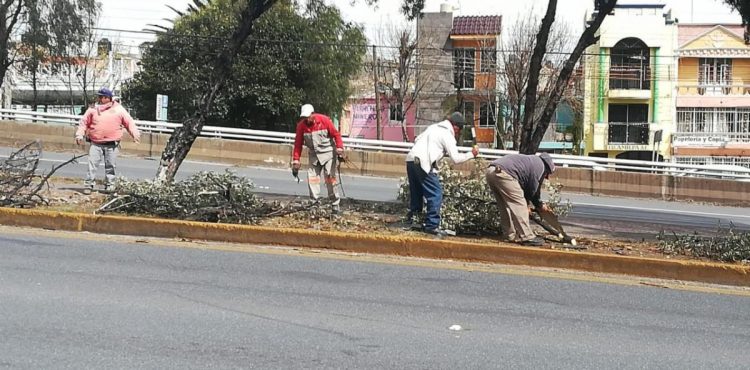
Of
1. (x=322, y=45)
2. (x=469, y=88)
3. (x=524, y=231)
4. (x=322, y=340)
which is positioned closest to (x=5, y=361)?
(x=322, y=340)

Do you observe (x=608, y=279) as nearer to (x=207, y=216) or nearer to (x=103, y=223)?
(x=207, y=216)

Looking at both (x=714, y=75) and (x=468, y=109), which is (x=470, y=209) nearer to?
(x=468, y=109)

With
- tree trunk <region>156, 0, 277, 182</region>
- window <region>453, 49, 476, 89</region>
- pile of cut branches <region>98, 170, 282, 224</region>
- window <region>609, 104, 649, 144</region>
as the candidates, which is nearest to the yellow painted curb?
pile of cut branches <region>98, 170, 282, 224</region>

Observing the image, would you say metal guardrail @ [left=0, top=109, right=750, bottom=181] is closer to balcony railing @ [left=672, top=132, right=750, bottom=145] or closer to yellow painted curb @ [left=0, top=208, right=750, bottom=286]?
yellow painted curb @ [left=0, top=208, right=750, bottom=286]

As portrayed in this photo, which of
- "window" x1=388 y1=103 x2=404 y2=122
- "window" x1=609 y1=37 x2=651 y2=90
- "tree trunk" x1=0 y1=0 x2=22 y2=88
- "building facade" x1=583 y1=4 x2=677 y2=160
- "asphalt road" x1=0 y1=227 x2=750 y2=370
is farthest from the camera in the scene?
"window" x1=388 y1=103 x2=404 y2=122

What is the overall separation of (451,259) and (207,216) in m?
2.96

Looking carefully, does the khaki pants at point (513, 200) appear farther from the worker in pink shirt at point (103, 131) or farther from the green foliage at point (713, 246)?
the worker in pink shirt at point (103, 131)

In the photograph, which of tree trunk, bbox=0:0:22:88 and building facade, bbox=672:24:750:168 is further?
building facade, bbox=672:24:750:168

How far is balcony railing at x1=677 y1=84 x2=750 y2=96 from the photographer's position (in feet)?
134

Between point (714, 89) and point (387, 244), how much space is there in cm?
3718

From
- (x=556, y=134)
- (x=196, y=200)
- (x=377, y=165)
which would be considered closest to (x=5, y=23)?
(x=377, y=165)

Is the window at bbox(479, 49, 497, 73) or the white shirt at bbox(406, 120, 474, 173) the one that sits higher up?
the window at bbox(479, 49, 497, 73)

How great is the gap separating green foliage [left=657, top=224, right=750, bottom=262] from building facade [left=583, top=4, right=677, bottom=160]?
109ft

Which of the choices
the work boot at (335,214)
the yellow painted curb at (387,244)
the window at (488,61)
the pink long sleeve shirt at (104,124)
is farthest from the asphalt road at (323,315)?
the window at (488,61)
